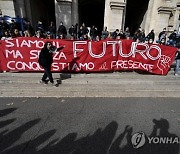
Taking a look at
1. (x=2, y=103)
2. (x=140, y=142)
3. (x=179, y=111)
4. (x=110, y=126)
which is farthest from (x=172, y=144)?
(x=2, y=103)

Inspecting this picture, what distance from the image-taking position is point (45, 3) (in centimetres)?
2164

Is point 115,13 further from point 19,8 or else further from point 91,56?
point 91,56

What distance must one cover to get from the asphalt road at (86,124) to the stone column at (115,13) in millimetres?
10391

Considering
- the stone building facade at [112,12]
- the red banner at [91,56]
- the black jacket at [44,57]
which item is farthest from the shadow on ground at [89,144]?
the stone building facade at [112,12]

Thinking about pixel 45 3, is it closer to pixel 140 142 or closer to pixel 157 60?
pixel 157 60

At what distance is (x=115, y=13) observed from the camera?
46.0 ft

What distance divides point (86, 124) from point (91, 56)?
3.08 m

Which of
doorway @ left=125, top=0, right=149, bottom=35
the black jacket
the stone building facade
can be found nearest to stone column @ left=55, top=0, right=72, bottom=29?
the stone building facade

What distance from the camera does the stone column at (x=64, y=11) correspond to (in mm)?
13047

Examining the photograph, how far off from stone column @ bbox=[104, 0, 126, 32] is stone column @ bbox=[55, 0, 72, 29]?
11.2 feet

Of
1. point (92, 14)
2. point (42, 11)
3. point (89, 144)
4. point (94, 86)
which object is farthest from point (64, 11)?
point (92, 14)

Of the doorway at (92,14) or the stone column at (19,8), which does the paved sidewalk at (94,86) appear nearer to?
the stone column at (19,8)

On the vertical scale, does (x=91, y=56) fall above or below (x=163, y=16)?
below

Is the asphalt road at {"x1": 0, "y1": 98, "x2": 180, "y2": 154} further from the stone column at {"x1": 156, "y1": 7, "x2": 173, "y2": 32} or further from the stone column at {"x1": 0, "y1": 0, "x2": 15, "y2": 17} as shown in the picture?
the stone column at {"x1": 156, "y1": 7, "x2": 173, "y2": 32}
